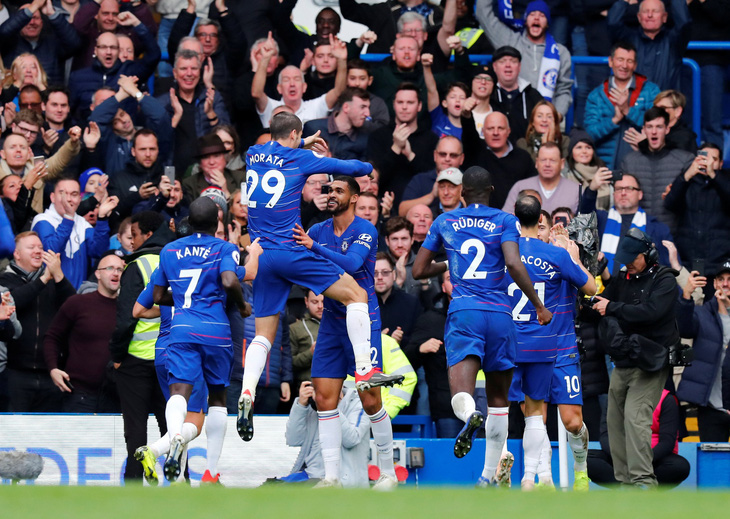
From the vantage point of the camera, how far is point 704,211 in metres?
15.5

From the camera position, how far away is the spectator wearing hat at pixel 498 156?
611 inches

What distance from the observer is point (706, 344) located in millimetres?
13461

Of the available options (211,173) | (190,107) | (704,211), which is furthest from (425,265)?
(190,107)

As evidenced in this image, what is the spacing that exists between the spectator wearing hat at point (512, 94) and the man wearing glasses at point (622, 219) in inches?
73.1

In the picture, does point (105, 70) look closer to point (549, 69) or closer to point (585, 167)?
point (549, 69)

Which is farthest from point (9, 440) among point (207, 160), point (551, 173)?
point (551, 173)

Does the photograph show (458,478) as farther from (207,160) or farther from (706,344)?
(207,160)

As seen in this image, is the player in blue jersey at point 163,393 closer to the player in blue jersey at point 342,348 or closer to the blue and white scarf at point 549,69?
the player in blue jersey at point 342,348

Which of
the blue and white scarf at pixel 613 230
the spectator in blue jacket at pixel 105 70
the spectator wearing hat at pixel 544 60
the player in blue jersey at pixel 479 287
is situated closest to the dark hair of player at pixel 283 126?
the player in blue jersey at pixel 479 287

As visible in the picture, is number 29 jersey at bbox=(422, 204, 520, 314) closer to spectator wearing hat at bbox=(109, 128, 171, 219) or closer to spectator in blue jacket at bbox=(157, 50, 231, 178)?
spectator wearing hat at bbox=(109, 128, 171, 219)

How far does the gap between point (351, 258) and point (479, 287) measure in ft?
3.77

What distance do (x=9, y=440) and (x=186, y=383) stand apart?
3.06 meters

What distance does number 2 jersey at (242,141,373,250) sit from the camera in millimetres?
10602

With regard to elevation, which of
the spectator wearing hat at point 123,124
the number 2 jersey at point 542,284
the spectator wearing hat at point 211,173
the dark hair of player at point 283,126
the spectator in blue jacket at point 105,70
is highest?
the spectator in blue jacket at point 105,70
